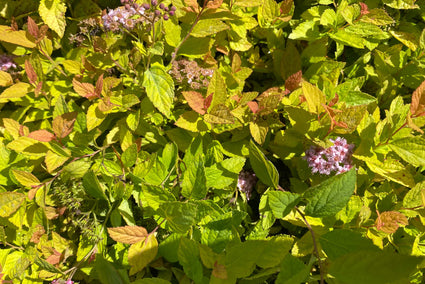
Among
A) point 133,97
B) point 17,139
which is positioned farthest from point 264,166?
point 17,139

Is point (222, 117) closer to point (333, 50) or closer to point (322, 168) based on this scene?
point (322, 168)

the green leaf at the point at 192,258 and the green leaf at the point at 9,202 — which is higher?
the green leaf at the point at 9,202

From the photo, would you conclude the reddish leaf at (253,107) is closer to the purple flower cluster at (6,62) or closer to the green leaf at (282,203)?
the green leaf at (282,203)

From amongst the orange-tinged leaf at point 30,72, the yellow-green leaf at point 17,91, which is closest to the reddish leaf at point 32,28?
the orange-tinged leaf at point 30,72

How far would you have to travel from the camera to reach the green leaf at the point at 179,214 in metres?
1.04

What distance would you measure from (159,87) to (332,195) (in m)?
0.76

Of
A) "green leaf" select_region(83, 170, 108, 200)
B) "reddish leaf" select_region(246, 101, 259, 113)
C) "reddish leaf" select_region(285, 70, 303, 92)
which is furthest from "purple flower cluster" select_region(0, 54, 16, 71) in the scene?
"reddish leaf" select_region(285, 70, 303, 92)

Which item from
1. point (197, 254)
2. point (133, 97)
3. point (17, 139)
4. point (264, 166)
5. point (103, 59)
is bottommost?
point (197, 254)

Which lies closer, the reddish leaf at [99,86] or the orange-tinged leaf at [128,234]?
the orange-tinged leaf at [128,234]

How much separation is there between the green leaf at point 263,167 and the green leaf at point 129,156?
1.48ft

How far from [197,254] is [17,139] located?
2.99ft

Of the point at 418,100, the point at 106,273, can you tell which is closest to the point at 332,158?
the point at 418,100

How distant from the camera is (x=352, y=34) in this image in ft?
4.99

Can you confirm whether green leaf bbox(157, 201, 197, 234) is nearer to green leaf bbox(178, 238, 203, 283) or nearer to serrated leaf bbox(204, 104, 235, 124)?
green leaf bbox(178, 238, 203, 283)
